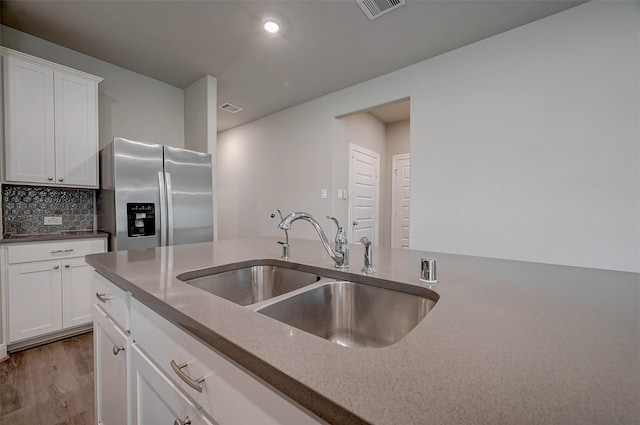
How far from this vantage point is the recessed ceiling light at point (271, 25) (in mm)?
2404

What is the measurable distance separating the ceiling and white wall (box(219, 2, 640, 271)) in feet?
0.77

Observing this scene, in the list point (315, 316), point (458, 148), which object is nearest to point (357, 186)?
point (458, 148)

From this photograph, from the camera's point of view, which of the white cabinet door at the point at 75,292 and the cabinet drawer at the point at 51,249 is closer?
the cabinet drawer at the point at 51,249

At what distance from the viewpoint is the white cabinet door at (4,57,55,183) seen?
2.19 meters

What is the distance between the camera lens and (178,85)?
361cm

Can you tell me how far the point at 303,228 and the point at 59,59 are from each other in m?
3.30

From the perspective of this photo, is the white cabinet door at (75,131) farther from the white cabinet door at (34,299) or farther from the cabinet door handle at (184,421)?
the cabinet door handle at (184,421)

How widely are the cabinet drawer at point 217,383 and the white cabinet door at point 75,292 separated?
2.19 meters

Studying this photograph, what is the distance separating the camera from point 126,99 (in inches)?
126

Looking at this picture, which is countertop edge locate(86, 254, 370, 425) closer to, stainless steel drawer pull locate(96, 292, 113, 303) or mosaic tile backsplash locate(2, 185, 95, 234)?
stainless steel drawer pull locate(96, 292, 113, 303)

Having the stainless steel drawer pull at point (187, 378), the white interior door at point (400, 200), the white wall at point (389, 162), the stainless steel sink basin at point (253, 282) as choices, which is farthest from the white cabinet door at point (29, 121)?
the white interior door at point (400, 200)

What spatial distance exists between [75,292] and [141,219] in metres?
0.80

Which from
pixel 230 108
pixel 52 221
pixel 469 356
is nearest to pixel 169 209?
pixel 52 221

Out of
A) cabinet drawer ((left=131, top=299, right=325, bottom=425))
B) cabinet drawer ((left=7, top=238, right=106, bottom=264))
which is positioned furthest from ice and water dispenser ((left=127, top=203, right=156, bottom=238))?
cabinet drawer ((left=131, top=299, right=325, bottom=425))
